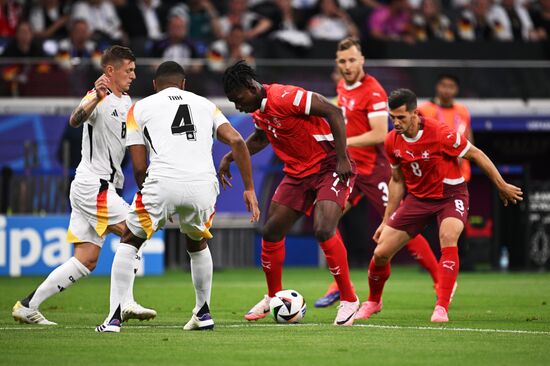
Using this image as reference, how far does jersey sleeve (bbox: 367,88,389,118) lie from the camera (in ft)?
43.0

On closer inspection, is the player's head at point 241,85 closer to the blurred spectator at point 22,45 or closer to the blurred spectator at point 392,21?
the blurred spectator at point 22,45

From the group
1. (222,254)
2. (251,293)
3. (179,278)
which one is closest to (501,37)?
(222,254)

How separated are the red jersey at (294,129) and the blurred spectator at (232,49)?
368 inches

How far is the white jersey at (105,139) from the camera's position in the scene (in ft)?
34.8

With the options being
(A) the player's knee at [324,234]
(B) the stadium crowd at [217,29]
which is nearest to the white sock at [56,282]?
(A) the player's knee at [324,234]

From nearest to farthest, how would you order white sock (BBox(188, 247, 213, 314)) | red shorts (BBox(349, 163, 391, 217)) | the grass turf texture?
the grass turf texture
white sock (BBox(188, 247, 213, 314))
red shorts (BBox(349, 163, 391, 217))

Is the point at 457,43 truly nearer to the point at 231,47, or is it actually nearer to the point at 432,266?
the point at 231,47

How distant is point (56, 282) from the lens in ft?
33.9

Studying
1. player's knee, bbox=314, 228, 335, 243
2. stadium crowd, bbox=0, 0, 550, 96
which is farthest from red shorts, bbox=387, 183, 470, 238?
stadium crowd, bbox=0, 0, 550, 96

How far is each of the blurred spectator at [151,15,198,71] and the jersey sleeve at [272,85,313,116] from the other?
977 centimetres

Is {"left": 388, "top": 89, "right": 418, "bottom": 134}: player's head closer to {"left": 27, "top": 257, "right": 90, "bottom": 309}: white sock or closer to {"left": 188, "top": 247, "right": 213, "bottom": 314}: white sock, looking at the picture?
{"left": 188, "top": 247, "right": 213, "bottom": 314}: white sock

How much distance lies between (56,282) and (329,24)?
500 inches

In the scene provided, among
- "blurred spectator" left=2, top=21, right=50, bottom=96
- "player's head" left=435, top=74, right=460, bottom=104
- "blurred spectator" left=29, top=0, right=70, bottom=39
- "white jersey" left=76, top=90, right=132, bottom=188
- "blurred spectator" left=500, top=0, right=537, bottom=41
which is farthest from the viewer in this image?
"blurred spectator" left=500, top=0, right=537, bottom=41

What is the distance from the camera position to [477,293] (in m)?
15.0
